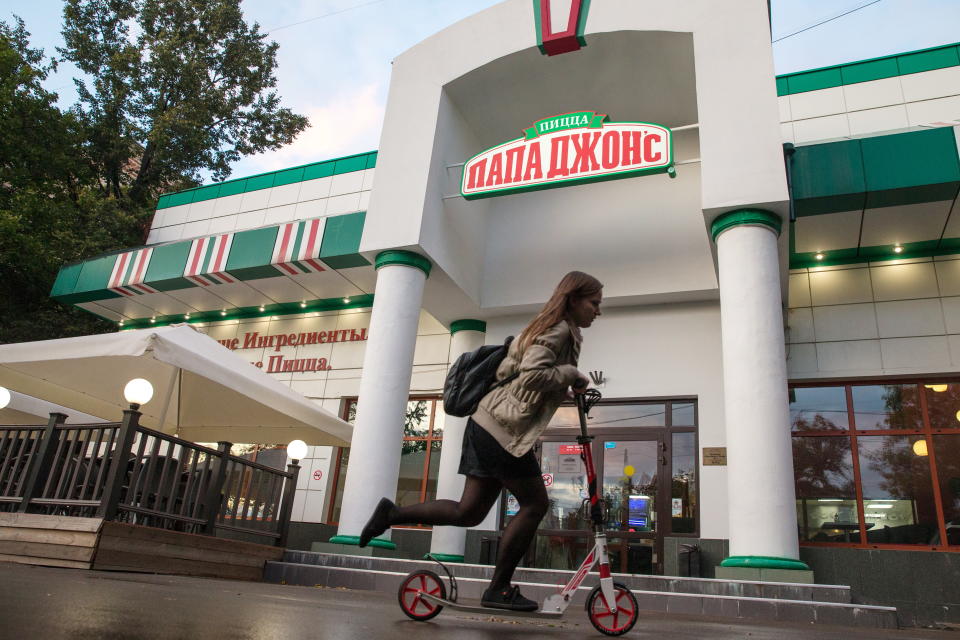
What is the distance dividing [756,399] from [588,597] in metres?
4.66

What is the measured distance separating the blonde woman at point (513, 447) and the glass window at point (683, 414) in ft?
23.6

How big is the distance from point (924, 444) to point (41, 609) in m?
10.1

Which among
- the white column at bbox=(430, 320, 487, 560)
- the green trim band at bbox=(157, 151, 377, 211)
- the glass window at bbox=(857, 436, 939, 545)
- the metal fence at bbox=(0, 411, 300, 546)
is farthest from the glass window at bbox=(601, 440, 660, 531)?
the green trim band at bbox=(157, 151, 377, 211)

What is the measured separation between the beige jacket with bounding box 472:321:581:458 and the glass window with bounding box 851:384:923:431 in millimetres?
8066

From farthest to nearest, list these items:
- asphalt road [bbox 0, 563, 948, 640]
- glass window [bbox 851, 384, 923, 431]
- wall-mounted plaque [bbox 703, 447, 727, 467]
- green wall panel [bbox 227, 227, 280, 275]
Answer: green wall panel [bbox 227, 227, 280, 275]
wall-mounted plaque [bbox 703, 447, 727, 467]
glass window [bbox 851, 384, 923, 431]
asphalt road [bbox 0, 563, 948, 640]

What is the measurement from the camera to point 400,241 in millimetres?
9250

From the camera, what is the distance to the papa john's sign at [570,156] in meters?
8.56

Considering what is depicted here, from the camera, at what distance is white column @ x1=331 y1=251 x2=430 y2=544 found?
821 cm

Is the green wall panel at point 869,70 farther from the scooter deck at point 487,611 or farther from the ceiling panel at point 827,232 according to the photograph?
the scooter deck at point 487,611

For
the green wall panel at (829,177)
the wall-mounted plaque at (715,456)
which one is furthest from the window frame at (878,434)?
the green wall panel at (829,177)

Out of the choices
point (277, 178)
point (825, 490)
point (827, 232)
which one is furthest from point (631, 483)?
point (277, 178)

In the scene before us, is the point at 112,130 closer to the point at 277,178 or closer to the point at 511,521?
the point at 277,178

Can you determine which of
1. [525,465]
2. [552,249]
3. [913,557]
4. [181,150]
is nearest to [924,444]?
[913,557]

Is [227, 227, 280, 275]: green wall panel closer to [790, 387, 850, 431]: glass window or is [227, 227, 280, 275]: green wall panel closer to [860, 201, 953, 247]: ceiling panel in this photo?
[790, 387, 850, 431]: glass window
